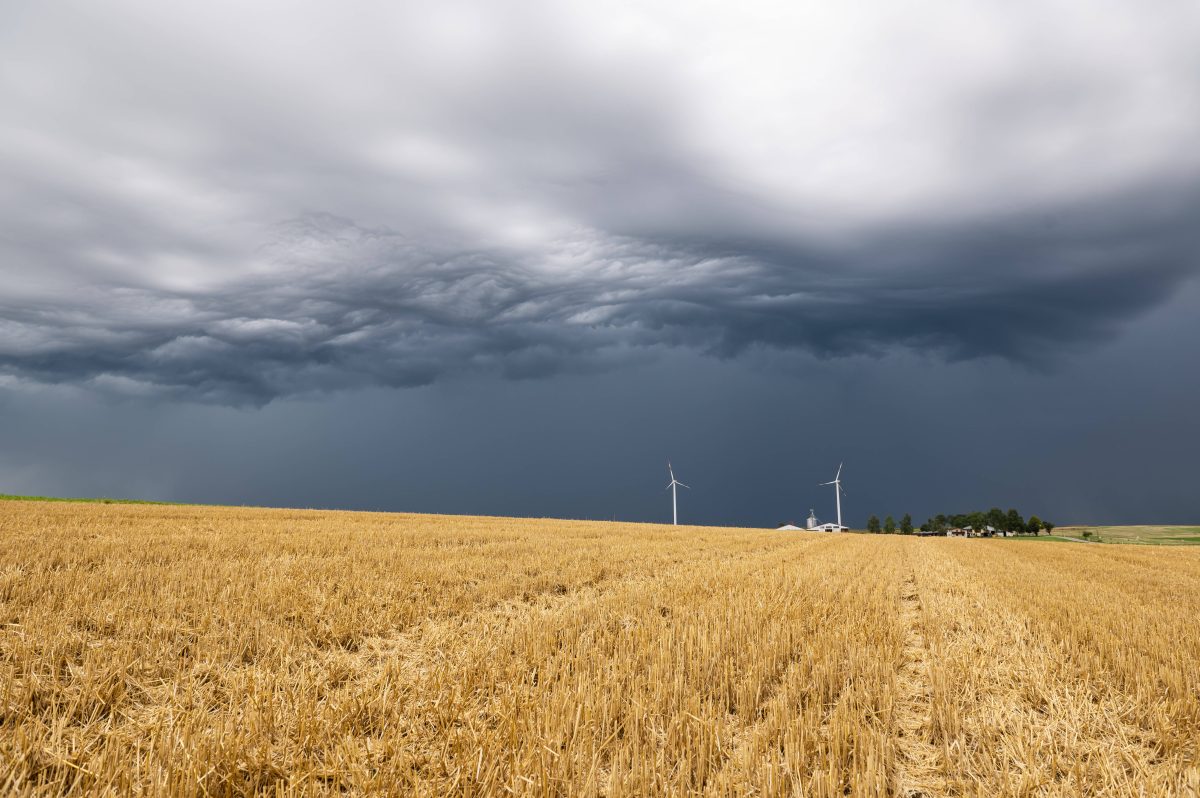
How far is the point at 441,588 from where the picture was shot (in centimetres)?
1179

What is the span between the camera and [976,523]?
184 metres

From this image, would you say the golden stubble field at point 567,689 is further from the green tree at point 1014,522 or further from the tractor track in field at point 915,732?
the green tree at point 1014,522

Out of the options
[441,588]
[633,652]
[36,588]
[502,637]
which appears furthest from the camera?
[441,588]

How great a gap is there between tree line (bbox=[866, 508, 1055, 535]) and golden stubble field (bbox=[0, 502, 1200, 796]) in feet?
566

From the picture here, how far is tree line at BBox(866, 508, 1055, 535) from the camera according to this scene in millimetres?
168875

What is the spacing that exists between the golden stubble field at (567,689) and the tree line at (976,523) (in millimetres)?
172435

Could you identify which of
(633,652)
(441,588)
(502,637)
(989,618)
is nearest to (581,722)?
(633,652)

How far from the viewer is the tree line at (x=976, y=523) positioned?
6649 inches

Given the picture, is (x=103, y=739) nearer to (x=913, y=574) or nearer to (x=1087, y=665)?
(x=1087, y=665)

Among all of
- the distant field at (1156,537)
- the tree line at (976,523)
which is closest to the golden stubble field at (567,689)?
the distant field at (1156,537)

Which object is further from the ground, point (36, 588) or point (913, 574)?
point (36, 588)

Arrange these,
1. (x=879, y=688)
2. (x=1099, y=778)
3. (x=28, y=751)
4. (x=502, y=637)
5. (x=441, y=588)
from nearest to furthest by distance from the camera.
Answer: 1. (x=28, y=751)
2. (x=1099, y=778)
3. (x=879, y=688)
4. (x=502, y=637)
5. (x=441, y=588)

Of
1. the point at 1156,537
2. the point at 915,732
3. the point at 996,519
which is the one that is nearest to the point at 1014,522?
the point at 996,519

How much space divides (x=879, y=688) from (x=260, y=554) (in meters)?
15.1
